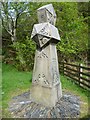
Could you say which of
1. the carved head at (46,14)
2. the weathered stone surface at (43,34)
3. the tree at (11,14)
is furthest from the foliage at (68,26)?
the weathered stone surface at (43,34)

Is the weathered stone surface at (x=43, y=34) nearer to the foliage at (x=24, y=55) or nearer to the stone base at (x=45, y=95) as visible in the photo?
the stone base at (x=45, y=95)

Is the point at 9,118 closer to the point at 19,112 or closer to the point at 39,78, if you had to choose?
the point at 19,112

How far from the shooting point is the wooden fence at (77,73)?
6.33 meters

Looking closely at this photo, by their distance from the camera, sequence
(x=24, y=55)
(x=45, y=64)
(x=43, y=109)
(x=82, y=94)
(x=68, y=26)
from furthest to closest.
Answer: (x=24, y=55) < (x=68, y=26) < (x=82, y=94) < (x=45, y=64) < (x=43, y=109)

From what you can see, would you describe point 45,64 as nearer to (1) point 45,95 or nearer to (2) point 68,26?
(1) point 45,95

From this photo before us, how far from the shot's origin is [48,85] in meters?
4.51

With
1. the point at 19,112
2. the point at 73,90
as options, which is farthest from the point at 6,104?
the point at 73,90

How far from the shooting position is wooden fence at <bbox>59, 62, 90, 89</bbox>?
6.33 meters

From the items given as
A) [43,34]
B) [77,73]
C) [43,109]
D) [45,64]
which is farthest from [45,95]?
[77,73]

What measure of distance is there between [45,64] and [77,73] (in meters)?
3.17

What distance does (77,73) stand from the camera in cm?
740

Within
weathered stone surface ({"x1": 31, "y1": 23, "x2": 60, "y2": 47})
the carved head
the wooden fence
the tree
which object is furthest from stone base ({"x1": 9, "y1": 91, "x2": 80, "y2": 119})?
the tree

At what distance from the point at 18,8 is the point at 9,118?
8552mm

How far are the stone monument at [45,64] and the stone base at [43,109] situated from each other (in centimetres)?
18
